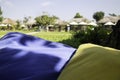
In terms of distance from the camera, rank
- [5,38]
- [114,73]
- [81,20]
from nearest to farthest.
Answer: [114,73]
[5,38]
[81,20]

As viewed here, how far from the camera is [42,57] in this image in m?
1.51

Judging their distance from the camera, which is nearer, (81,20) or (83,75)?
(83,75)

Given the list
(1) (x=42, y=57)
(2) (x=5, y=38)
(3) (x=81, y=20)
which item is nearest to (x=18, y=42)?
(2) (x=5, y=38)

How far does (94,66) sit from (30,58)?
0.47 m

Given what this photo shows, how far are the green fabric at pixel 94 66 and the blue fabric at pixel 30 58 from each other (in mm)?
139

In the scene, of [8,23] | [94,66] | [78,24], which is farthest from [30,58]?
[8,23]

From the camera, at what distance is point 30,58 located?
4.91 ft

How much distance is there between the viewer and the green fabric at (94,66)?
1.10 m

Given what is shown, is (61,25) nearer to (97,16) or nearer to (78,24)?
(78,24)

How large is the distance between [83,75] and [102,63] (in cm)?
11

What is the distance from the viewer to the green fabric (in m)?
1.10

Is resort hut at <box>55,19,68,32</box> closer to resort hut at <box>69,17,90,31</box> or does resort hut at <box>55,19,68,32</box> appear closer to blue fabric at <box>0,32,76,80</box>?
resort hut at <box>69,17,90,31</box>

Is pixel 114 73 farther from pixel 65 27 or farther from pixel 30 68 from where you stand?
pixel 65 27

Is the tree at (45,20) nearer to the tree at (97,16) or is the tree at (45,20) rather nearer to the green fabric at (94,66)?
the tree at (97,16)
